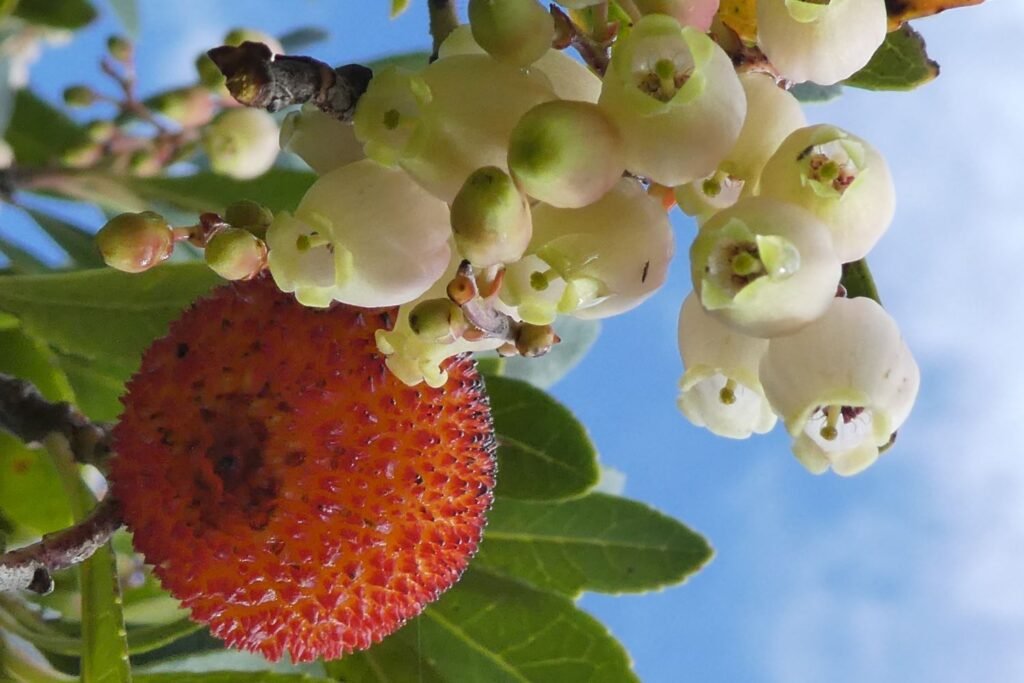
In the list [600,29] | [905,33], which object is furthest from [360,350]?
[905,33]

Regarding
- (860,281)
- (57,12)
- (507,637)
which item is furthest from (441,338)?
(57,12)

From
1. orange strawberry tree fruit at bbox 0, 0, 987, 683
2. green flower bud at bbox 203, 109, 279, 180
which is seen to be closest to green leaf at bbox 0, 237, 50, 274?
orange strawberry tree fruit at bbox 0, 0, 987, 683

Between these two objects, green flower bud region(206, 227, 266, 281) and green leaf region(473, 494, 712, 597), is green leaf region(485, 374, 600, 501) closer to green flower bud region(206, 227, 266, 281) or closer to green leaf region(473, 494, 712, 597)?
green leaf region(473, 494, 712, 597)

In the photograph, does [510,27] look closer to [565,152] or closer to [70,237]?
[565,152]

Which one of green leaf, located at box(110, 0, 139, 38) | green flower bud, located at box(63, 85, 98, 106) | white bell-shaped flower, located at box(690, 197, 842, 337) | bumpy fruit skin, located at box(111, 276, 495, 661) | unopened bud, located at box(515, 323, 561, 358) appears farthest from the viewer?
green flower bud, located at box(63, 85, 98, 106)

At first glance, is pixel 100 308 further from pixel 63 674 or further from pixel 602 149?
pixel 602 149

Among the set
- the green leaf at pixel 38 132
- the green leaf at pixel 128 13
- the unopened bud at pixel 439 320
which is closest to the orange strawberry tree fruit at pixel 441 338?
the unopened bud at pixel 439 320

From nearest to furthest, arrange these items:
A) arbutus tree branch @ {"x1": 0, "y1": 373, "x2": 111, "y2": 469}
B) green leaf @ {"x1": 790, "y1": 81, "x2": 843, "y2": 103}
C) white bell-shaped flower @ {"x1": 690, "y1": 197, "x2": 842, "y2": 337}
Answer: white bell-shaped flower @ {"x1": 690, "y1": 197, "x2": 842, "y2": 337}, arbutus tree branch @ {"x1": 0, "y1": 373, "x2": 111, "y2": 469}, green leaf @ {"x1": 790, "y1": 81, "x2": 843, "y2": 103}
